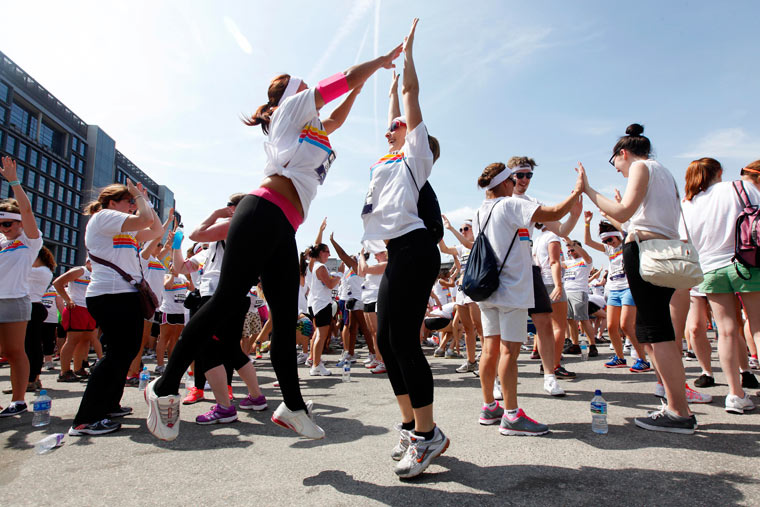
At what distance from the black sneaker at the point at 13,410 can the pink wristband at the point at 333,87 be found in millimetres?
4672

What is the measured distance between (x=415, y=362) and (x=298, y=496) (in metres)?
0.90

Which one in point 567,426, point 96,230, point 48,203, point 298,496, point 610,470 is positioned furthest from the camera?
point 48,203

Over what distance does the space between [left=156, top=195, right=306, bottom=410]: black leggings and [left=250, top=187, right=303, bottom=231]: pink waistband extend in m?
0.03

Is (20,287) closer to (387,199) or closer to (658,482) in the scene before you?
(387,199)

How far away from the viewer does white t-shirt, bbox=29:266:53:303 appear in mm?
6551

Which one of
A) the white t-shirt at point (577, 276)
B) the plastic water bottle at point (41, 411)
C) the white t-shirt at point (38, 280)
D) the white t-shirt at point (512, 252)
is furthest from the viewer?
the white t-shirt at point (577, 276)

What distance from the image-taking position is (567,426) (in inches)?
133

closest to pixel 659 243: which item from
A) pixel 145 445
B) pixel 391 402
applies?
pixel 391 402

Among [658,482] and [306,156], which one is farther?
[306,156]

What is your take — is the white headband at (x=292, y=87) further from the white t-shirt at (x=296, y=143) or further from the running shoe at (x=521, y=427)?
the running shoe at (x=521, y=427)

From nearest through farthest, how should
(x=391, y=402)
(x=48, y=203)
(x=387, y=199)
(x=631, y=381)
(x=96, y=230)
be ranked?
(x=387, y=199) < (x=96, y=230) < (x=391, y=402) < (x=631, y=381) < (x=48, y=203)

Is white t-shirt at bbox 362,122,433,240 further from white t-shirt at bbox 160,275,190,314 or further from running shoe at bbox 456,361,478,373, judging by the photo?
white t-shirt at bbox 160,275,190,314

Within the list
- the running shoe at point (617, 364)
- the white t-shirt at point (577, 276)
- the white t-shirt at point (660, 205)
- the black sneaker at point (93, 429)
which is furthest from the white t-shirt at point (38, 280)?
the white t-shirt at point (577, 276)

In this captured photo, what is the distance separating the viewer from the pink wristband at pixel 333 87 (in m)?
2.49
